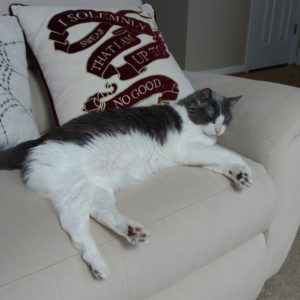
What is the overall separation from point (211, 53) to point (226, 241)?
2.81m

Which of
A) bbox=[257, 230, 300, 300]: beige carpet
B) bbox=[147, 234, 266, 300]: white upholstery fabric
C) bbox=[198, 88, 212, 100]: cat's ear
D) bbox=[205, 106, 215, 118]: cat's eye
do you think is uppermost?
bbox=[198, 88, 212, 100]: cat's ear

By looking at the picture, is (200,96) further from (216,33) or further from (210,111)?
(216,33)

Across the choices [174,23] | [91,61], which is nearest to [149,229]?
[91,61]

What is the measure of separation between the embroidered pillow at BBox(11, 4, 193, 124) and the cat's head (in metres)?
0.13

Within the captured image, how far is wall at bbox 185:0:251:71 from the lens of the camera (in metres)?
3.19

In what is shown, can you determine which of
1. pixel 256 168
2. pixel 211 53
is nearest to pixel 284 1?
pixel 211 53

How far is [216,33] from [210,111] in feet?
8.16

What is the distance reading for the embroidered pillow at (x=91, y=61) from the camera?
116 cm

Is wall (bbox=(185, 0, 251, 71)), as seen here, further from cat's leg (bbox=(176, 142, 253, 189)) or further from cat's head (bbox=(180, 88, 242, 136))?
cat's leg (bbox=(176, 142, 253, 189))

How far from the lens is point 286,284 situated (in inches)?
50.2

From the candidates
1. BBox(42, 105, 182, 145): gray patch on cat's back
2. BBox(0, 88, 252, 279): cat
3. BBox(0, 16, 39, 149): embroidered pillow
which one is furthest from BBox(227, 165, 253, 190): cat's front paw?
BBox(0, 16, 39, 149): embroidered pillow

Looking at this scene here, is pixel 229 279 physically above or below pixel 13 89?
below

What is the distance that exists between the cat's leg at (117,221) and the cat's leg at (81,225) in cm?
2

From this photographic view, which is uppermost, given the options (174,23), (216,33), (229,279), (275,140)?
(275,140)
